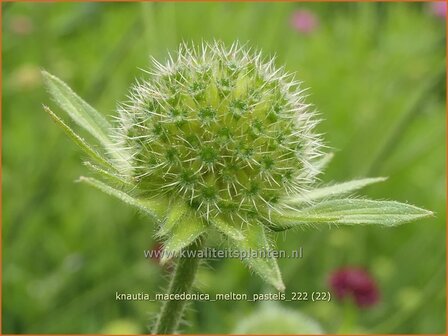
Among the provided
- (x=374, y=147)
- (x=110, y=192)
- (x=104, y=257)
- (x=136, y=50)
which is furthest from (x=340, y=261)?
(x=110, y=192)

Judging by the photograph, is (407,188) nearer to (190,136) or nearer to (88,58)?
(88,58)

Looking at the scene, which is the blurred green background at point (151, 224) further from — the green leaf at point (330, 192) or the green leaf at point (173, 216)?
the green leaf at point (173, 216)

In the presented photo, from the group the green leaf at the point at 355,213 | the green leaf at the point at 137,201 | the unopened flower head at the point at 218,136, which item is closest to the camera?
the green leaf at the point at 137,201

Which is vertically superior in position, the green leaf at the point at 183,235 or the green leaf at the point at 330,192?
the green leaf at the point at 330,192

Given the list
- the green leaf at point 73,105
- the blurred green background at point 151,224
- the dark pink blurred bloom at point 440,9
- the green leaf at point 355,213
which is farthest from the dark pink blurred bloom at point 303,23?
the green leaf at point 355,213

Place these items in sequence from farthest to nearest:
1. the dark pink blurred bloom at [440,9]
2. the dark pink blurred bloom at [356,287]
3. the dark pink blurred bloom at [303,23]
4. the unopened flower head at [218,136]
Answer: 1. the dark pink blurred bloom at [303,23]
2. the dark pink blurred bloom at [440,9]
3. the dark pink blurred bloom at [356,287]
4. the unopened flower head at [218,136]
